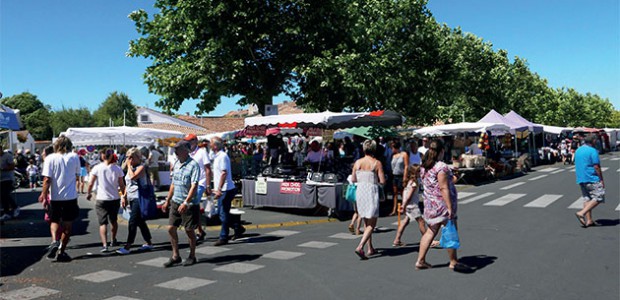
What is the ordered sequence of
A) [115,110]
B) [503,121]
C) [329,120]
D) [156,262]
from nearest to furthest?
[156,262] < [329,120] < [503,121] < [115,110]

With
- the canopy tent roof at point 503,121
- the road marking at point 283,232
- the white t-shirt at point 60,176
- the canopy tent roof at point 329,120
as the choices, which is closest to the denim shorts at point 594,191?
the canopy tent roof at point 329,120

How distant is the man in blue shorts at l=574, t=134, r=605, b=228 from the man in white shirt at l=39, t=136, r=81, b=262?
8831 mm

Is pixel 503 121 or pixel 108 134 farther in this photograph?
pixel 503 121

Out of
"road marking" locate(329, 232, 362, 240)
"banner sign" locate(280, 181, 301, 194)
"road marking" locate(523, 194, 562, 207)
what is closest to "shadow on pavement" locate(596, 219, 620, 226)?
"road marking" locate(523, 194, 562, 207)

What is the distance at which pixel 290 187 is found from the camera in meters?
11.8

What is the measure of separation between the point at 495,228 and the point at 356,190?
3630mm

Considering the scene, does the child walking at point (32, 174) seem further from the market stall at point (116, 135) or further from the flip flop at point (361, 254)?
the flip flop at point (361, 254)

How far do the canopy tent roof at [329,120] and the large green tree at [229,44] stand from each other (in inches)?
175

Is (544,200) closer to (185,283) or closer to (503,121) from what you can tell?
(185,283)

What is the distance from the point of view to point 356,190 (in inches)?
278

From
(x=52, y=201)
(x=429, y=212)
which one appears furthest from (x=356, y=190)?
(x=52, y=201)

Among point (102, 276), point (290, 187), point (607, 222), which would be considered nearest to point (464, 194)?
point (607, 222)

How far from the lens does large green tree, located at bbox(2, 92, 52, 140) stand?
67.7 metres

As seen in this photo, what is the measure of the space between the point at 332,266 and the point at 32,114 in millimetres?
74879
